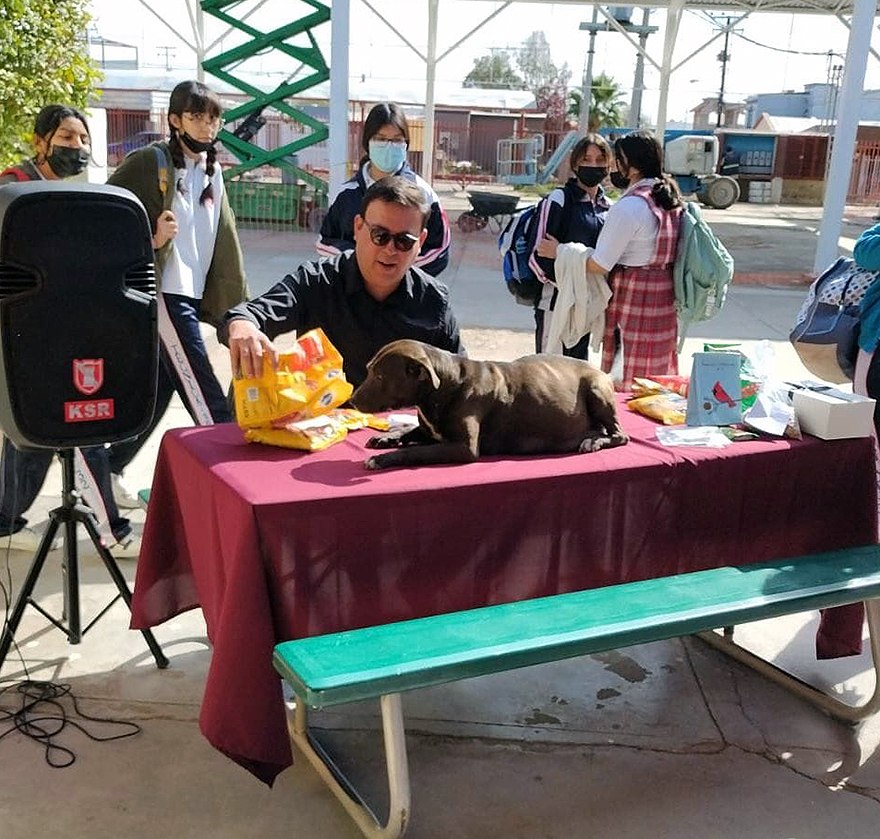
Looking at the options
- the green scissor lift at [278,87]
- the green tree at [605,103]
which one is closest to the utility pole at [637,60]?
the green scissor lift at [278,87]

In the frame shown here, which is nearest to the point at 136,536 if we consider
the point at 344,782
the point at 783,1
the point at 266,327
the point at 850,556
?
the point at 266,327

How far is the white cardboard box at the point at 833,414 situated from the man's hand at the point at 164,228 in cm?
244

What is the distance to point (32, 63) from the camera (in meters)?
5.44

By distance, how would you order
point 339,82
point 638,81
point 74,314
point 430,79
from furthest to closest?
point 638,81 → point 430,79 → point 339,82 → point 74,314

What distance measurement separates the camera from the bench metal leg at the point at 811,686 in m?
3.17

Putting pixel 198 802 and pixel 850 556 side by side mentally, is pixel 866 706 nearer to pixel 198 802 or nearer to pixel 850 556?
pixel 850 556

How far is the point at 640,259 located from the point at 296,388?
2.47m

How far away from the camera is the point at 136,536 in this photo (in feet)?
14.0

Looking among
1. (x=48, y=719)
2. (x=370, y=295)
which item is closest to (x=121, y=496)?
(x=48, y=719)

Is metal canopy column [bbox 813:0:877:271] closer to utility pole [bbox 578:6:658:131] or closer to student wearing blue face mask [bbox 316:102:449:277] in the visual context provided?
student wearing blue face mask [bbox 316:102:449:277]

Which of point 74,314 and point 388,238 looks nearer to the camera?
point 74,314

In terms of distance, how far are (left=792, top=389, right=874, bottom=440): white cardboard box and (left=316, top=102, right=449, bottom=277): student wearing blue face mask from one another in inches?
81.4

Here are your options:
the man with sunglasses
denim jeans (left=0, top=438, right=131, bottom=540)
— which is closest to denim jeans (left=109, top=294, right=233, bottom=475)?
denim jeans (left=0, top=438, right=131, bottom=540)

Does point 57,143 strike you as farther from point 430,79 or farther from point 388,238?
point 430,79
